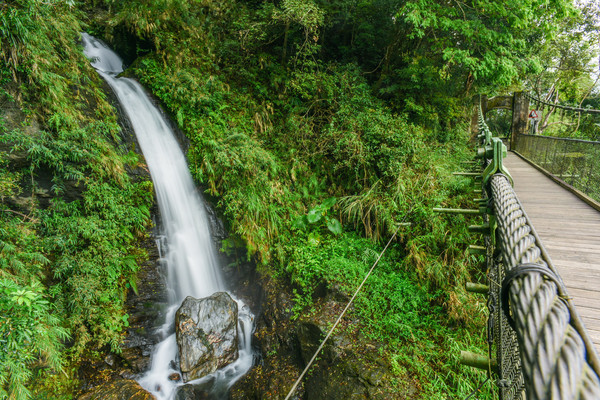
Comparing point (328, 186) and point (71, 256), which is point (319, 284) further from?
point (71, 256)

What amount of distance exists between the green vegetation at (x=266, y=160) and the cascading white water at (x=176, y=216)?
1.38ft

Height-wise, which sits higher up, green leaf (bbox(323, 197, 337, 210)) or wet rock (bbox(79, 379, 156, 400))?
green leaf (bbox(323, 197, 337, 210))

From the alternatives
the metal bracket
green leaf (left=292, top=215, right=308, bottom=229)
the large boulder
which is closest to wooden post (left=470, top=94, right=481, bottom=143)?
green leaf (left=292, top=215, right=308, bottom=229)

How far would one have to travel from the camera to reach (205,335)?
5.29 metres

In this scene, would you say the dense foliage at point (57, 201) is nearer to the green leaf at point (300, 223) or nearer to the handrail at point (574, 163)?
the green leaf at point (300, 223)

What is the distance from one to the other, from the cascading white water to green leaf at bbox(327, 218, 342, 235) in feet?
8.90

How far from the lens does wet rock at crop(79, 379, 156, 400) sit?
4.14 m

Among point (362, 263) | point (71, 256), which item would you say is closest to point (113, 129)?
point (71, 256)

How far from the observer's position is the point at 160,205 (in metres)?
6.10

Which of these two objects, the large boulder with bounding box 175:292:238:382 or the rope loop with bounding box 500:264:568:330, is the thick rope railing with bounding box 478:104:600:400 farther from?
the large boulder with bounding box 175:292:238:382

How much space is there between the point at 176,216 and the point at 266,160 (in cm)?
246

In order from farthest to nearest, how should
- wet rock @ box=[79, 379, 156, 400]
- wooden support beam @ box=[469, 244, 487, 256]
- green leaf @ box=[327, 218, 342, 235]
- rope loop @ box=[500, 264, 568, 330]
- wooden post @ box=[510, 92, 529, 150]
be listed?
wooden post @ box=[510, 92, 529, 150] < green leaf @ box=[327, 218, 342, 235] < wet rock @ box=[79, 379, 156, 400] < wooden support beam @ box=[469, 244, 487, 256] < rope loop @ box=[500, 264, 568, 330]

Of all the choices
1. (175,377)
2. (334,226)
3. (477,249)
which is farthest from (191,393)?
(477,249)

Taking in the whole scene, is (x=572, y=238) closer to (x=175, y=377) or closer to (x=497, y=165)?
(x=497, y=165)
